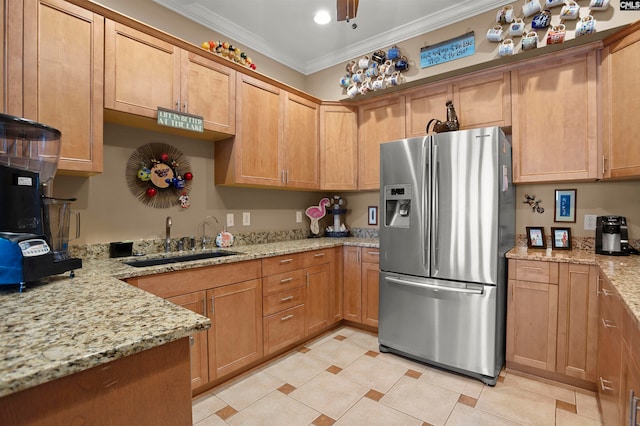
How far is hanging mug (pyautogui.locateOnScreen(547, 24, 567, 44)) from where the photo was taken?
7.72ft

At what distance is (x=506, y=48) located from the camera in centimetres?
257

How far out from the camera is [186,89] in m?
2.30

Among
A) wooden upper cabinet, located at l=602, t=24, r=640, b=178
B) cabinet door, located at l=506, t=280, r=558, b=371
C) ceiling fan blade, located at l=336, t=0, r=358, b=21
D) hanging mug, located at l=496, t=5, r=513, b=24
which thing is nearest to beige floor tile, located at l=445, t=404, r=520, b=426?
cabinet door, located at l=506, t=280, r=558, b=371

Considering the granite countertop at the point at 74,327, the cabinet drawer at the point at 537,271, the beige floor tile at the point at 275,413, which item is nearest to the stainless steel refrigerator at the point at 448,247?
the cabinet drawer at the point at 537,271

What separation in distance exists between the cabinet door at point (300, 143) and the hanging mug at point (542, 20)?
6.51 feet

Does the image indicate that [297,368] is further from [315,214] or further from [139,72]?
[139,72]

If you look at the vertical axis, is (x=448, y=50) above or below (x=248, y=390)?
above

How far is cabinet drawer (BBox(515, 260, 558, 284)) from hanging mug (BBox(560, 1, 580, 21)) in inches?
71.8

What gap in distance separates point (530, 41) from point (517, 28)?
0.18 metres

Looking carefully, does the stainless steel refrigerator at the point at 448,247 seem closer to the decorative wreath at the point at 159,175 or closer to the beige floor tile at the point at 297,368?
the beige floor tile at the point at 297,368

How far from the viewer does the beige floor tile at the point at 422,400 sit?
1899mm

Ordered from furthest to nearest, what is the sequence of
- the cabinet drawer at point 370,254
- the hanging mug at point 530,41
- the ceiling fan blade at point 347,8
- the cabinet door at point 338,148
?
1. the cabinet door at point 338,148
2. the cabinet drawer at point 370,254
3. the hanging mug at point 530,41
4. the ceiling fan blade at point 347,8

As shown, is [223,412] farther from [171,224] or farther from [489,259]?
[489,259]

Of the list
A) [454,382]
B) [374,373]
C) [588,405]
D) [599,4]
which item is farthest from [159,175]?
[599,4]
